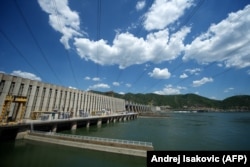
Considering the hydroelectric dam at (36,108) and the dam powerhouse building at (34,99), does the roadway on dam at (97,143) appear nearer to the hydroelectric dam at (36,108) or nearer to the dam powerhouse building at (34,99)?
the hydroelectric dam at (36,108)

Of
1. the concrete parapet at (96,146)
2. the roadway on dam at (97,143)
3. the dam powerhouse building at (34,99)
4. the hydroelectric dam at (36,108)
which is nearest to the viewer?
the concrete parapet at (96,146)

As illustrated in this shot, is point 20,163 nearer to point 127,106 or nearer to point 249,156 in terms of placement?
point 249,156

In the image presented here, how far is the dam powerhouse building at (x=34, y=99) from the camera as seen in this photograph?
134 ft

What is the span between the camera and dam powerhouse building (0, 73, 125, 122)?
40719 millimetres

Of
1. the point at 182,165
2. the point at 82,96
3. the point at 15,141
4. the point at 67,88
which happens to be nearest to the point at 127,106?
the point at 82,96

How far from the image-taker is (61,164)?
21.3m

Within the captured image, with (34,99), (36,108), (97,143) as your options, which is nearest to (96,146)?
(97,143)

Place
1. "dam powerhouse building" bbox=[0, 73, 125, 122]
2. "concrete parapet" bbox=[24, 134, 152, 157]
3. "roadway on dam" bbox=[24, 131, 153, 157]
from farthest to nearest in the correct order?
"dam powerhouse building" bbox=[0, 73, 125, 122]
"roadway on dam" bbox=[24, 131, 153, 157]
"concrete parapet" bbox=[24, 134, 152, 157]

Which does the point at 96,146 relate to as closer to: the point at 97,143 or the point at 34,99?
the point at 97,143

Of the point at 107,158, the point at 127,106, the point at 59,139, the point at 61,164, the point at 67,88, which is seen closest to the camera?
the point at 61,164

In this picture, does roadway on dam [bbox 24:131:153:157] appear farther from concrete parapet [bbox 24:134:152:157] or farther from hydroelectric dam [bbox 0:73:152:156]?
hydroelectric dam [bbox 0:73:152:156]

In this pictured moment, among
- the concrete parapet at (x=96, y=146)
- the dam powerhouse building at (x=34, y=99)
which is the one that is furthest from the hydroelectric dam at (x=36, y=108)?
the concrete parapet at (x=96, y=146)

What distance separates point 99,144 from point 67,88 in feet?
155

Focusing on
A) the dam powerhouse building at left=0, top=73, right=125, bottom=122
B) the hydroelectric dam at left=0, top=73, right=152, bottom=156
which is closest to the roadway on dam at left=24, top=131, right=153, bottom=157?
the hydroelectric dam at left=0, top=73, right=152, bottom=156
